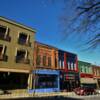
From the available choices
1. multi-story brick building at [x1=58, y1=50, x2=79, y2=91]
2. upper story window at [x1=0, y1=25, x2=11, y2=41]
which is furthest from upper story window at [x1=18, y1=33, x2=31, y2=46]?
multi-story brick building at [x1=58, y1=50, x2=79, y2=91]

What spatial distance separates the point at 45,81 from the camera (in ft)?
138

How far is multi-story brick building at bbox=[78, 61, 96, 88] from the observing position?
54.8m

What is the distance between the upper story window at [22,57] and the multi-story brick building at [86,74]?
19.7 m

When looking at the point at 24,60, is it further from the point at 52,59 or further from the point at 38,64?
the point at 52,59

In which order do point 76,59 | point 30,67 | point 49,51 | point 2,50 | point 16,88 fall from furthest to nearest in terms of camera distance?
point 76,59 < point 49,51 < point 30,67 < point 16,88 < point 2,50

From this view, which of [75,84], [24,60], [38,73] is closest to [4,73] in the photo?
[24,60]

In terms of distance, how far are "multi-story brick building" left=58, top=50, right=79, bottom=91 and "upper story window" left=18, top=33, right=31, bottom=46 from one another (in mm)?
9230

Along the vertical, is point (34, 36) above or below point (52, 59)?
above

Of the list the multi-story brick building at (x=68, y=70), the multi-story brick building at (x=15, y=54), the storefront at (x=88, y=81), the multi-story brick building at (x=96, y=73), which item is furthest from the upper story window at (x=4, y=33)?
the multi-story brick building at (x=96, y=73)

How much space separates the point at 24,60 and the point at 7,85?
5215 millimetres

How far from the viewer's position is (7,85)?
35125 mm

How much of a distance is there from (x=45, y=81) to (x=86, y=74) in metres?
18.7

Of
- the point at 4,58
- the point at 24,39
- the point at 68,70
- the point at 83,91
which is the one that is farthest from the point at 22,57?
the point at 68,70

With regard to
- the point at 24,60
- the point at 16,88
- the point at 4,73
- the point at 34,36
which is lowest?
the point at 16,88
